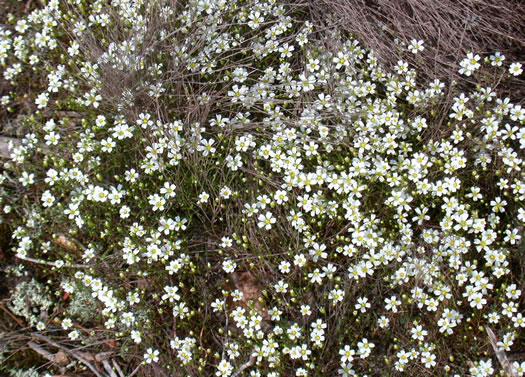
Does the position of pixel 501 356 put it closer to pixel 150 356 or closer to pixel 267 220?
pixel 267 220

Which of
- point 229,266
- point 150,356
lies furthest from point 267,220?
point 150,356

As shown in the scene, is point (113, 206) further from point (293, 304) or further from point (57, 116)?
point (293, 304)

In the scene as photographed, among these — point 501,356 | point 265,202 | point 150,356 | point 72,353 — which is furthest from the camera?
point 72,353

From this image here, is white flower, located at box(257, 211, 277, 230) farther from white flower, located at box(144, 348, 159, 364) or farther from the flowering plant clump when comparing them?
white flower, located at box(144, 348, 159, 364)

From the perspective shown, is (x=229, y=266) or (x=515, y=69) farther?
(x=515, y=69)

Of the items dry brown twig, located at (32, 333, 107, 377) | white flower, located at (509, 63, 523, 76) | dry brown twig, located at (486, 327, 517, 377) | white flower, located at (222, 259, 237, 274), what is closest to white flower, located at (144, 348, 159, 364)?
dry brown twig, located at (32, 333, 107, 377)

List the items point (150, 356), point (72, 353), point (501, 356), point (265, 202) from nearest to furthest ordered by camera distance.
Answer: point (501, 356) → point (150, 356) → point (265, 202) → point (72, 353)

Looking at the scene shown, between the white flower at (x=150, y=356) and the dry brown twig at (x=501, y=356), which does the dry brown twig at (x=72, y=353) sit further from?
the dry brown twig at (x=501, y=356)

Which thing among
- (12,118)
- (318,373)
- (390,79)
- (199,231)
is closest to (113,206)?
(199,231)

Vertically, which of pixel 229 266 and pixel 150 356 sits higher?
pixel 229 266

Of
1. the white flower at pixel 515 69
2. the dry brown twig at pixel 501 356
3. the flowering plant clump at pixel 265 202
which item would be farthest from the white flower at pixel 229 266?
the white flower at pixel 515 69
